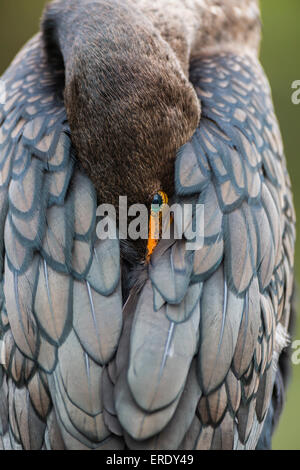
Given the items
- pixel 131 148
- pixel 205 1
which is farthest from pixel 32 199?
pixel 205 1

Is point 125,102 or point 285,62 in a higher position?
point 285,62

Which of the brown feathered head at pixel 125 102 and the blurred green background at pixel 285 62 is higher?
the blurred green background at pixel 285 62

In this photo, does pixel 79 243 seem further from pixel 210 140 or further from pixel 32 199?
pixel 210 140

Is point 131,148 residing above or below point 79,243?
above

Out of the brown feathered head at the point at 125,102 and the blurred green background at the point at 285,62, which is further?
the blurred green background at the point at 285,62

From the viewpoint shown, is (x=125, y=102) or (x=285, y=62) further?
(x=285, y=62)

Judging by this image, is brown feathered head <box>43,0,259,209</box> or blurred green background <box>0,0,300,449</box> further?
blurred green background <box>0,0,300,449</box>

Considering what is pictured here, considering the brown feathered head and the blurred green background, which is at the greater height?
the blurred green background

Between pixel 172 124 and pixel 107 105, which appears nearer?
pixel 107 105
